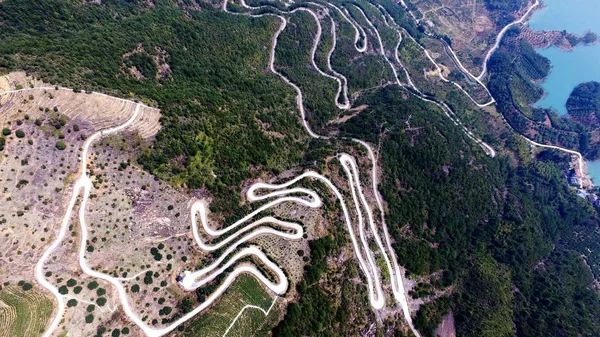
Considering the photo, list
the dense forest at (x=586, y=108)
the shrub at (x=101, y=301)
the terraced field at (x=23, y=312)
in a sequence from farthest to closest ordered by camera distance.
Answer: the dense forest at (x=586, y=108)
the shrub at (x=101, y=301)
the terraced field at (x=23, y=312)

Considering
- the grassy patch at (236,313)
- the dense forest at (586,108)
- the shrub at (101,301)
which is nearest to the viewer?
the shrub at (101,301)

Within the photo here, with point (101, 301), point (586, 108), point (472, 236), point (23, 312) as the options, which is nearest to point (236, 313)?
point (101, 301)

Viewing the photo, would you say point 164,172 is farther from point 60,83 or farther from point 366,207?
point 366,207

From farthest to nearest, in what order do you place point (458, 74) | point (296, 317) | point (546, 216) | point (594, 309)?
point (458, 74)
point (546, 216)
point (594, 309)
point (296, 317)

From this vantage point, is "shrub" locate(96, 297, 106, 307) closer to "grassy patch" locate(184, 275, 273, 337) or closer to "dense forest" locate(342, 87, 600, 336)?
"grassy patch" locate(184, 275, 273, 337)

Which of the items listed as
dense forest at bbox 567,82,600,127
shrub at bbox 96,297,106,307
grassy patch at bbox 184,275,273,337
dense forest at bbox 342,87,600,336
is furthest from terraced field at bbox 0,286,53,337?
dense forest at bbox 567,82,600,127

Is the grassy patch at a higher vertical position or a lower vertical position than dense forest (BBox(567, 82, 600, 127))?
lower

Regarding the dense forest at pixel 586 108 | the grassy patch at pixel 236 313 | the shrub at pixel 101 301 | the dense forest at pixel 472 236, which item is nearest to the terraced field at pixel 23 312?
the shrub at pixel 101 301

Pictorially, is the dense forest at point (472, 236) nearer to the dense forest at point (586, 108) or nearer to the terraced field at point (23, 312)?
the terraced field at point (23, 312)

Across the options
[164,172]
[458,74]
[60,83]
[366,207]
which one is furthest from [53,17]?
[458,74]
